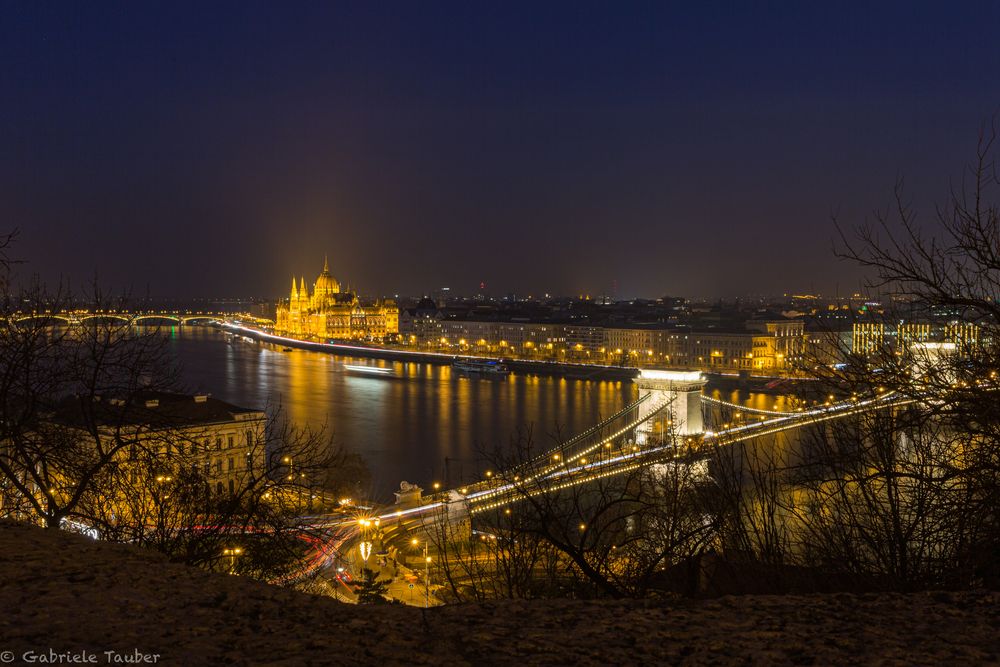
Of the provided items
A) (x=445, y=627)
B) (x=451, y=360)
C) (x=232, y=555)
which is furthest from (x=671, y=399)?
(x=451, y=360)

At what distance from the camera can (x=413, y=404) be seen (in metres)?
17.2

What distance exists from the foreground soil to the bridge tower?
352 inches

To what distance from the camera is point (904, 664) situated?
84cm

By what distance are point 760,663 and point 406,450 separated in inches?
437

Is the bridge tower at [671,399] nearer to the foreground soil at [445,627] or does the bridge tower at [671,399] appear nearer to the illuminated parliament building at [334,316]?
the foreground soil at [445,627]

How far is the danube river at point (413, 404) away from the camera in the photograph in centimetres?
1117

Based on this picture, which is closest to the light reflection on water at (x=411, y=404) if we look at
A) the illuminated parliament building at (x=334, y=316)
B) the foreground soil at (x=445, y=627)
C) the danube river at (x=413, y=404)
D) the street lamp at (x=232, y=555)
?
the danube river at (x=413, y=404)

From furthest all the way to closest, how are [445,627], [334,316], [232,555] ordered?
[334,316], [232,555], [445,627]

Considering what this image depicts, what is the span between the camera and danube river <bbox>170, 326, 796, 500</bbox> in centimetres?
1117

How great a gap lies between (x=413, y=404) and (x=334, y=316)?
3035 centimetres

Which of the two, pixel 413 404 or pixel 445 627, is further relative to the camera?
pixel 413 404

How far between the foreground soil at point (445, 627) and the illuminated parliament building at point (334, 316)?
43243 mm

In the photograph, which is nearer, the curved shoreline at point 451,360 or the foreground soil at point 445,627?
the foreground soil at point 445,627

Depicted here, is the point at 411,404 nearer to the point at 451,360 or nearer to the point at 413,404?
the point at 413,404
